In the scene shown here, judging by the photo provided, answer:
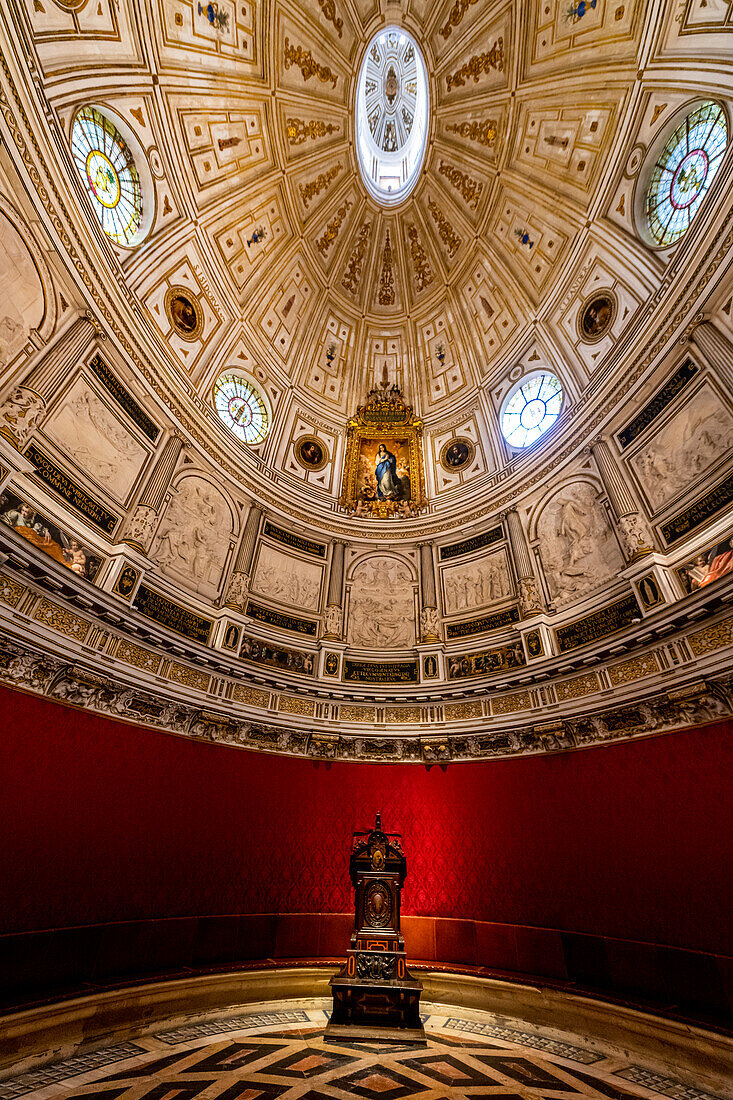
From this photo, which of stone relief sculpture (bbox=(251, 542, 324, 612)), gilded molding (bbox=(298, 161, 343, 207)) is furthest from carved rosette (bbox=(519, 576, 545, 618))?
gilded molding (bbox=(298, 161, 343, 207))

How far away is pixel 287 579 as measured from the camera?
537 inches

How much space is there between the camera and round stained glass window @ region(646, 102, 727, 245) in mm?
9148

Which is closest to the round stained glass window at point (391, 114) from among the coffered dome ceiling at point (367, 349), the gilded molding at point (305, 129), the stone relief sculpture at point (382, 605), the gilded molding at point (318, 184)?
the coffered dome ceiling at point (367, 349)

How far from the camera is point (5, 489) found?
24.0ft

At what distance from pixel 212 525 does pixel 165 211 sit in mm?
8050

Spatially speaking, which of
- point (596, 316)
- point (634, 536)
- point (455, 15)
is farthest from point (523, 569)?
point (455, 15)

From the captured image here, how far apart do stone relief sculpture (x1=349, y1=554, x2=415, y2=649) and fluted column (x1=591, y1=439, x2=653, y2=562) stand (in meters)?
6.29

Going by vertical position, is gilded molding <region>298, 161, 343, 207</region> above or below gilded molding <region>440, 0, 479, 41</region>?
below

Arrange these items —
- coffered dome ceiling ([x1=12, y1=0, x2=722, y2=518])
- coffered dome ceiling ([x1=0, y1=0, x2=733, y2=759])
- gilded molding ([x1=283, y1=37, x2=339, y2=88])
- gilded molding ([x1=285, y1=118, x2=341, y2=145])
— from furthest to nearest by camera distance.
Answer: gilded molding ([x1=285, y1=118, x2=341, y2=145])
gilded molding ([x1=283, y1=37, x2=339, y2=88])
coffered dome ceiling ([x1=12, y1=0, x2=722, y2=518])
coffered dome ceiling ([x1=0, y1=0, x2=733, y2=759])

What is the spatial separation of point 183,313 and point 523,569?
1155 centimetres

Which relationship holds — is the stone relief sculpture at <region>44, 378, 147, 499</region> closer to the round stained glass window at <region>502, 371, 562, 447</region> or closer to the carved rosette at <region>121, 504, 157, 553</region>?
the carved rosette at <region>121, 504, 157, 553</region>

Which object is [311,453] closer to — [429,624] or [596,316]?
[429,624]

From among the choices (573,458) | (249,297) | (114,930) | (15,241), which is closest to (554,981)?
(114,930)

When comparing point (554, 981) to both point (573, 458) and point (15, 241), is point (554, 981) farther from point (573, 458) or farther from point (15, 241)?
point (15, 241)
